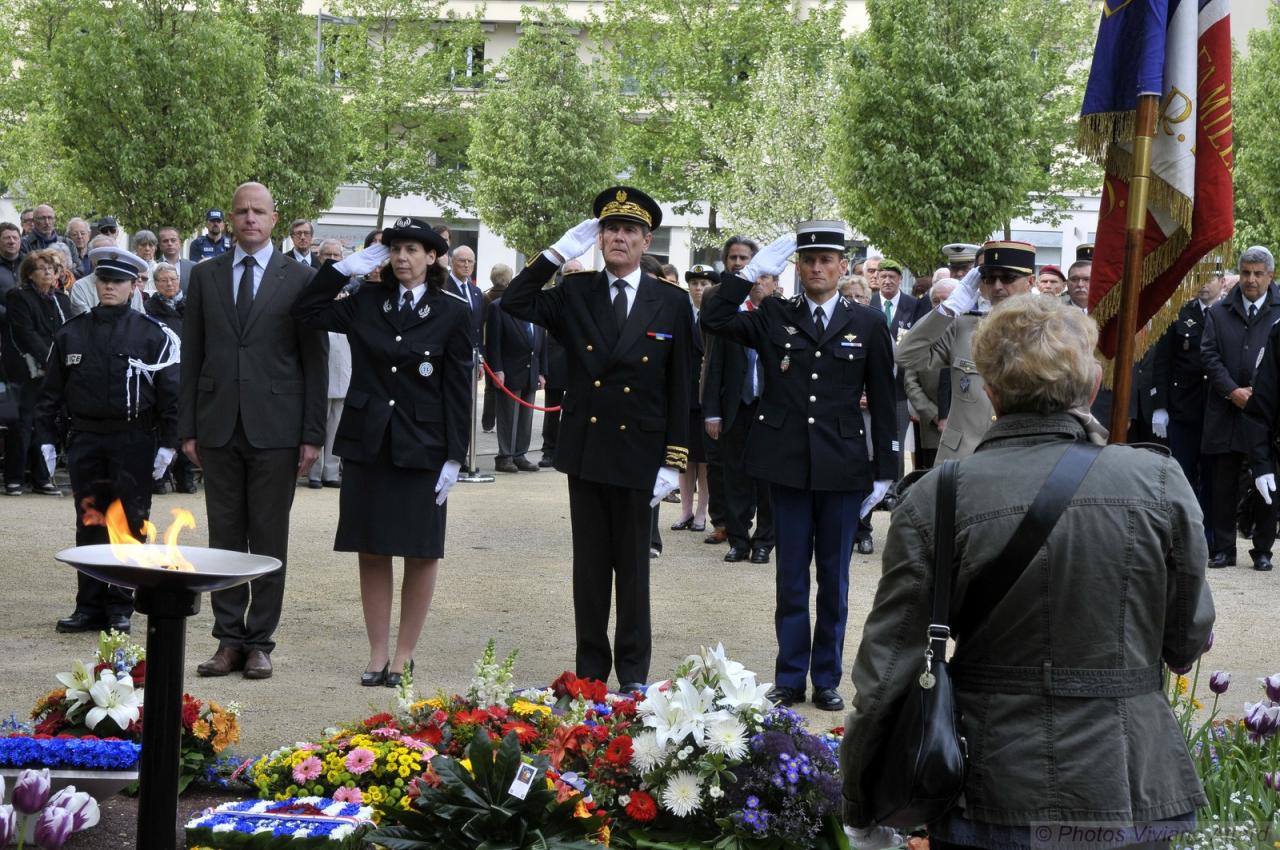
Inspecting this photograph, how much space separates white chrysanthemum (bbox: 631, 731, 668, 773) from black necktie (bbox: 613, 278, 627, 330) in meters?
2.55

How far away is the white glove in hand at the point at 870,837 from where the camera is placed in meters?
Answer: 3.68

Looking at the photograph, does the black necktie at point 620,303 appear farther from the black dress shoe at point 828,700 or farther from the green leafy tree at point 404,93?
the green leafy tree at point 404,93

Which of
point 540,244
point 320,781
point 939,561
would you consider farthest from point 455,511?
point 540,244

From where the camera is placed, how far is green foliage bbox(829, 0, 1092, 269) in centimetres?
3091

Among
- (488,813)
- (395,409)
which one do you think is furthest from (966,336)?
(488,813)

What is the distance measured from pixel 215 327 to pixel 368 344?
0.82 metres

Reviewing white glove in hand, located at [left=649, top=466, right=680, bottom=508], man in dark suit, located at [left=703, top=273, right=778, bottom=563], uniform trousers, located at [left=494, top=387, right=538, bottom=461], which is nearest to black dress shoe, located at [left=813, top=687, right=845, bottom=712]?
white glove in hand, located at [left=649, top=466, right=680, bottom=508]

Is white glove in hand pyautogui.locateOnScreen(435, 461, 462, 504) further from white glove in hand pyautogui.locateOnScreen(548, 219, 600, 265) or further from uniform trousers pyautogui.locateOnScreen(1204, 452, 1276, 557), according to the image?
uniform trousers pyautogui.locateOnScreen(1204, 452, 1276, 557)

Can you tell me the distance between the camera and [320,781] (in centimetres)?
562

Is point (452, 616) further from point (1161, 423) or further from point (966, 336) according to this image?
point (1161, 423)

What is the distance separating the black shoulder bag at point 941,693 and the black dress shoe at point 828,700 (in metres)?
4.07

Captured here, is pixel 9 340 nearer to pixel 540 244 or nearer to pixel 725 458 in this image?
pixel 725 458

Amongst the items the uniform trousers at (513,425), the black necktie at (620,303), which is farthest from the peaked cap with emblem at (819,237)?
the uniform trousers at (513,425)

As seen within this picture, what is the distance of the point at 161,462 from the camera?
8.78m
